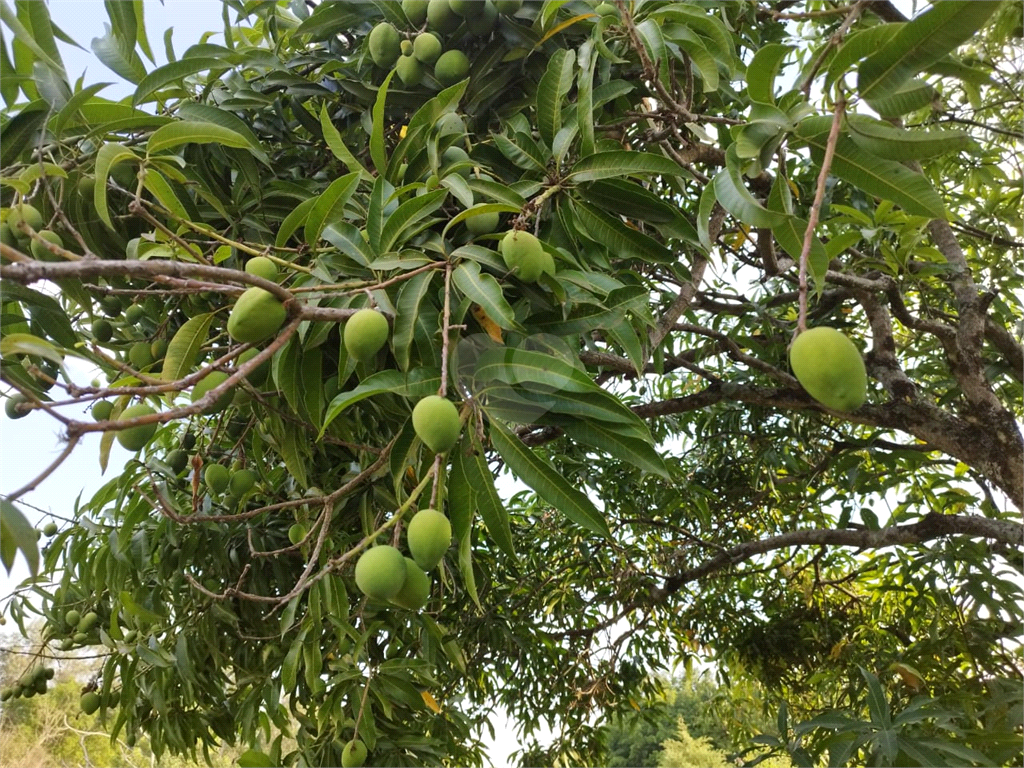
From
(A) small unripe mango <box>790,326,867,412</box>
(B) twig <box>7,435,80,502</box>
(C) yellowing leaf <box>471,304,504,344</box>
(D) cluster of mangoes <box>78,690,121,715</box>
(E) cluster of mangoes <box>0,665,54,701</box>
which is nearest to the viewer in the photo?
(B) twig <box>7,435,80,502</box>

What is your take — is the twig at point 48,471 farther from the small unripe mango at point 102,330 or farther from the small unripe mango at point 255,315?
the small unripe mango at point 102,330

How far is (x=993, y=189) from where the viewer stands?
2.46 m

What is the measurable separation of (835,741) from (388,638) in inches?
47.9

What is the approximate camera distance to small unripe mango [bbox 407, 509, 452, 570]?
0.74 m

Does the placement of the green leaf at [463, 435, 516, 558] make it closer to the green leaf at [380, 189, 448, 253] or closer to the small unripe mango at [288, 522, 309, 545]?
the green leaf at [380, 189, 448, 253]

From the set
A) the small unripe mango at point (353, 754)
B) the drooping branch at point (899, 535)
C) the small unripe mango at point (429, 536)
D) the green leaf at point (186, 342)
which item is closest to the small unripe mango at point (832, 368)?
the small unripe mango at point (429, 536)

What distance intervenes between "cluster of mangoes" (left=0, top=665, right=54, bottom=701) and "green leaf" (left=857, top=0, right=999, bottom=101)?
106 inches

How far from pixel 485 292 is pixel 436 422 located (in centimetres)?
19

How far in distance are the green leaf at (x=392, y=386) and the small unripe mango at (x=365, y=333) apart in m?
0.04

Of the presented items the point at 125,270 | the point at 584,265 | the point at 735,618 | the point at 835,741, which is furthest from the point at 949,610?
the point at 125,270

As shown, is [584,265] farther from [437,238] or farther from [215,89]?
[215,89]

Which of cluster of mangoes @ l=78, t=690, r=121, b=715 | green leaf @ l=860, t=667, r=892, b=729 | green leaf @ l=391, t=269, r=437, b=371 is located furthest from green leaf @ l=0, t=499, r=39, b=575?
green leaf @ l=860, t=667, r=892, b=729

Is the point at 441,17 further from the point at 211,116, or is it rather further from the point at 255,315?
the point at 255,315

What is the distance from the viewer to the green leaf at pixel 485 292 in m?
0.81
